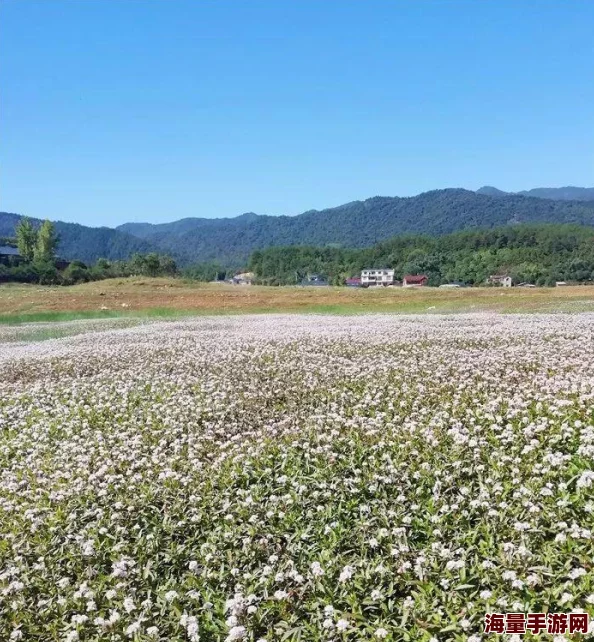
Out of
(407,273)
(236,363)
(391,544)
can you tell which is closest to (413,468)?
(391,544)

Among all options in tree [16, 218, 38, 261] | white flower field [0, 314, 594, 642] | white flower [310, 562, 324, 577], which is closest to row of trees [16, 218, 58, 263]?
tree [16, 218, 38, 261]

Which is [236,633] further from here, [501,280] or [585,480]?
[501,280]

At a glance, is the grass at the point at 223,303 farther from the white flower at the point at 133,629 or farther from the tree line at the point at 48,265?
the white flower at the point at 133,629

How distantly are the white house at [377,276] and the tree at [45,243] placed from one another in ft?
283

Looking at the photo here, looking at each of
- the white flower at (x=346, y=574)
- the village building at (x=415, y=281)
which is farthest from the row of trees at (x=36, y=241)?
the white flower at (x=346, y=574)

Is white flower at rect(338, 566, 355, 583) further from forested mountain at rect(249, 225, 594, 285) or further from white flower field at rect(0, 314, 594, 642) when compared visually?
forested mountain at rect(249, 225, 594, 285)

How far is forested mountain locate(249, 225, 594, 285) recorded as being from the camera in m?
130

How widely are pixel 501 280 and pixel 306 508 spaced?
443 ft

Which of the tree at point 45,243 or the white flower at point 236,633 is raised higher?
the tree at point 45,243

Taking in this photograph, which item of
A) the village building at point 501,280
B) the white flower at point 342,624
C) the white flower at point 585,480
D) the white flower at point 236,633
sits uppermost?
the village building at point 501,280

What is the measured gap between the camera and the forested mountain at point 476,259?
130 meters

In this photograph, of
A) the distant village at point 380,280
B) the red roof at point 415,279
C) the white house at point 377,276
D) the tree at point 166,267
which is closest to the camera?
the tree at point 166,267

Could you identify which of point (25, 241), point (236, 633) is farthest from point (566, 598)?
point (25, 241)

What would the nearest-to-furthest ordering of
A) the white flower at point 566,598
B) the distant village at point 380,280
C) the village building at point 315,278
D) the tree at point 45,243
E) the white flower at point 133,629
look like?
the white flower at point 566,598 < the white flower at point 133,629 < the tree at point 45,243 < the distant village at point 380,280 < the village building at point 315,278
